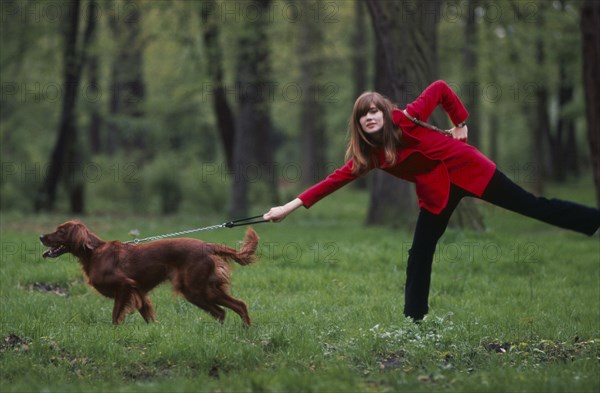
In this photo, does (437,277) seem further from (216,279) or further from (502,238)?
(216,279)

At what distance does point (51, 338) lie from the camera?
6223mm

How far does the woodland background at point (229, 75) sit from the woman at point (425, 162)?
5906 mm

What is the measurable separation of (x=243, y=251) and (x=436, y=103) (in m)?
2.09

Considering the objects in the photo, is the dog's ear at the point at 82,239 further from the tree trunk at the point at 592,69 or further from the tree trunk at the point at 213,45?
the tree trunk at the point at 213,45

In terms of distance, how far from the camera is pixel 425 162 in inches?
236

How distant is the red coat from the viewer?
5.91 metres

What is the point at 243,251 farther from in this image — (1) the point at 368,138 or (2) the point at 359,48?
(2) the point at 359,48

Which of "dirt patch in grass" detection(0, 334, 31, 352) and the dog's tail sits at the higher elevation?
the dog's tail

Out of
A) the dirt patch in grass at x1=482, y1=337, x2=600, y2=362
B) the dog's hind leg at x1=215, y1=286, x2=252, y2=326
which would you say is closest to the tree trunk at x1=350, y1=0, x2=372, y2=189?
the dog's hind leg at x1=215, y1=286, x2=252, y2=326

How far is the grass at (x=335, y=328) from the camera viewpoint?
511 centimetres

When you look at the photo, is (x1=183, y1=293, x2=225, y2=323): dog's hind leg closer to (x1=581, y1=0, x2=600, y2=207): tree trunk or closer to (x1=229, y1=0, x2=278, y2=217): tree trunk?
(x1=581, y1=0, x2=600, y2=207): tree trunk

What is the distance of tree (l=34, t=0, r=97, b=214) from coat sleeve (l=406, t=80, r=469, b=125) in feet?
51.4

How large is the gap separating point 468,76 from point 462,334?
1689cm

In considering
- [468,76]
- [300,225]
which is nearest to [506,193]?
[300,225]
